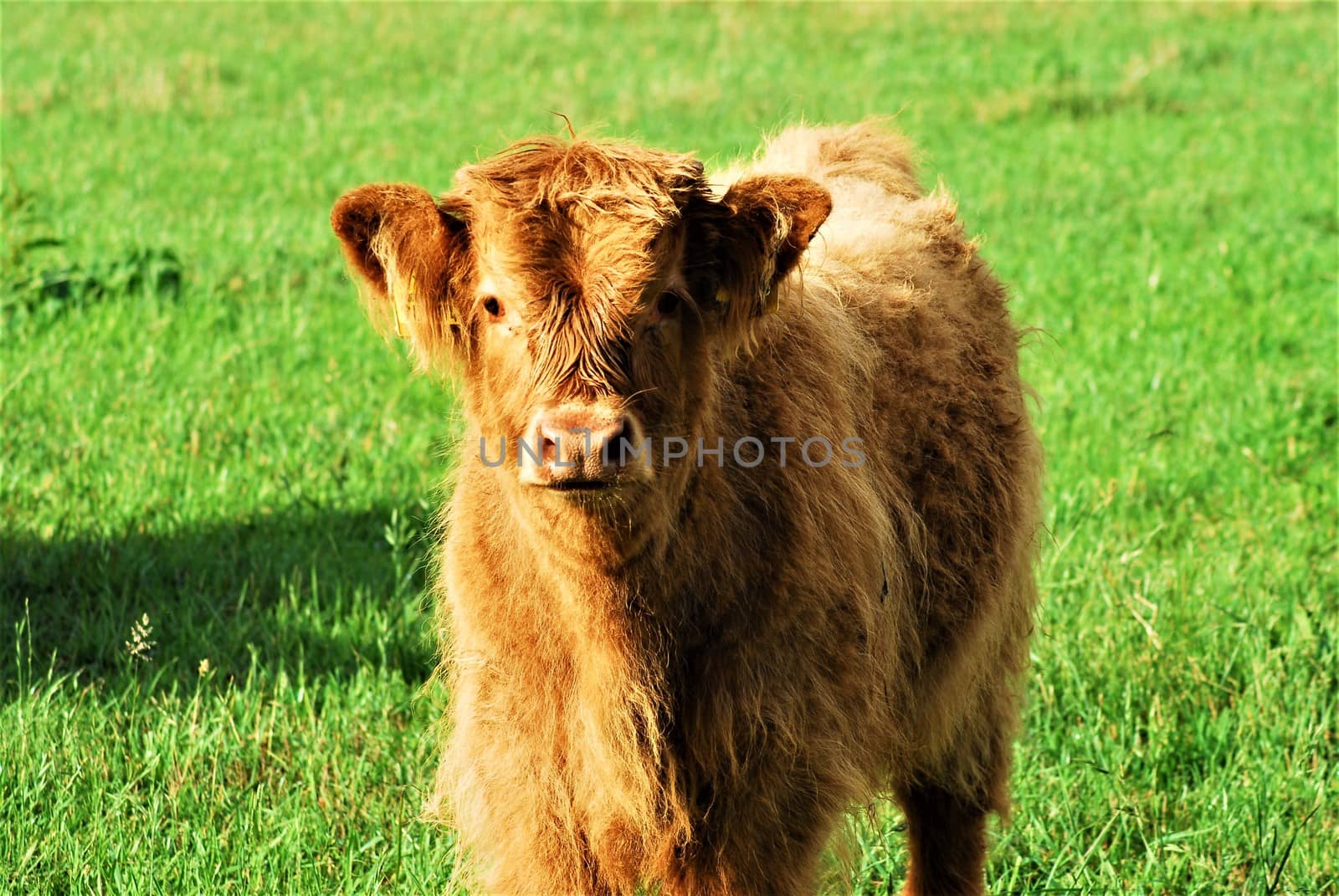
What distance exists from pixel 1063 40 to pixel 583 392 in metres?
17.1

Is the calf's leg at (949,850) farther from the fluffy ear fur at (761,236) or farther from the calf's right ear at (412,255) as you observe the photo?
the calf's right ear at (412,255)

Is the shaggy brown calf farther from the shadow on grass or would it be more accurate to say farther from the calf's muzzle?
the shadow on grass

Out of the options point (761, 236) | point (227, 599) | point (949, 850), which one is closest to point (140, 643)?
point (227, 599)

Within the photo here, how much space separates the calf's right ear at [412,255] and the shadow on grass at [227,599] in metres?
1.71

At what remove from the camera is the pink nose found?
257 cm

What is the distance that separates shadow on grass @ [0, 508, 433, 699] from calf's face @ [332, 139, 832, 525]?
1.80 m

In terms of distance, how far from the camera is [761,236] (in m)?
3.04

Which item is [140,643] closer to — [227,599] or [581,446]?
[227,599]

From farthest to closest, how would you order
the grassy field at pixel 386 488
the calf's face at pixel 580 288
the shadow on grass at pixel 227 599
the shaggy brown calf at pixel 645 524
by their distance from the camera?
the shadow on grass at pixel 227 599
the grassy field at pixel 386 488
the shaggy brown calf at pixel 645 524
the calf's face at pixel 580 288

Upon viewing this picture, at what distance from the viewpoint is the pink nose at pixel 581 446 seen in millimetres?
2566

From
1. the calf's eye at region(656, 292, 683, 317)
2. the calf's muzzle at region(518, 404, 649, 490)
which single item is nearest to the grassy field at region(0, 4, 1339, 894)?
the calf's eye at region(656, 292, 683, 317)

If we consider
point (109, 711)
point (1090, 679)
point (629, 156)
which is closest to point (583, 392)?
point (629, 156)

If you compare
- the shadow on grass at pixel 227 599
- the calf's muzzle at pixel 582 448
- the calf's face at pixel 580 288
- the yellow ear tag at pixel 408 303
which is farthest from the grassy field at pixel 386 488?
the calf's muzzle at pixel 582 448

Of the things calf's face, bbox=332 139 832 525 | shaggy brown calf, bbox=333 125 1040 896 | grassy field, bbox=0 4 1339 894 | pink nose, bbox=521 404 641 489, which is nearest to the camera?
pink nose, bbox=521 404 641 489
